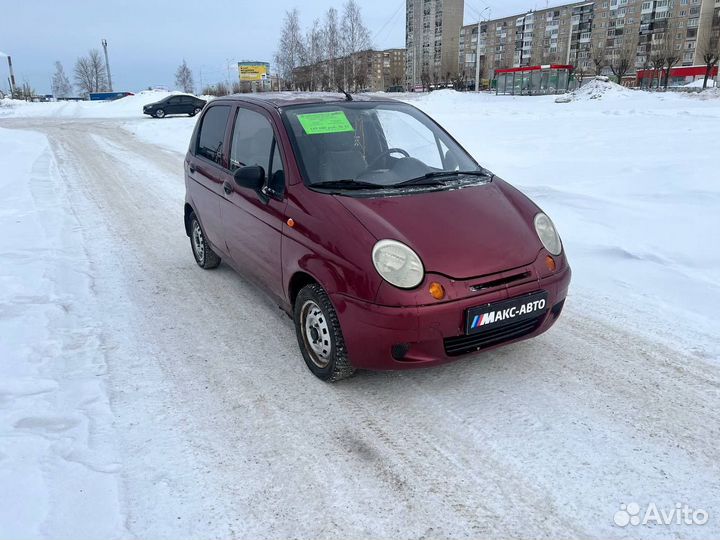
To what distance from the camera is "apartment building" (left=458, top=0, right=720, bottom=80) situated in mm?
76750

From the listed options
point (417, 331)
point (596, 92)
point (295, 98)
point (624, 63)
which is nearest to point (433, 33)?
point (624, 63)

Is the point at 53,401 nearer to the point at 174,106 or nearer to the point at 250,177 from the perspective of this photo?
the point at 250,177

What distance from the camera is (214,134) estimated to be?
16.1 ft

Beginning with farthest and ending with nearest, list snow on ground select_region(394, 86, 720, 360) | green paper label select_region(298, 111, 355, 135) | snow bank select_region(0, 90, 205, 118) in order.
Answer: snow bank select_region(0, 90, 205, 118), snow on ground select_region(394, 86, 720, 360), green paper label select_region(298, 111, 355, 135)

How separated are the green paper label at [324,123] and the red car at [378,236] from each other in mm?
12

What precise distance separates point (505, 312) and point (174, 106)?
33.5m

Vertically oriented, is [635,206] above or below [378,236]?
below

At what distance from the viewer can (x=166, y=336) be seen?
4020mm

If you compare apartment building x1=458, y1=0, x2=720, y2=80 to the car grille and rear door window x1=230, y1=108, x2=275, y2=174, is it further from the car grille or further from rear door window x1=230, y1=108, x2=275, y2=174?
the car grille

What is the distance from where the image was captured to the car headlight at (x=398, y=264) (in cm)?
283

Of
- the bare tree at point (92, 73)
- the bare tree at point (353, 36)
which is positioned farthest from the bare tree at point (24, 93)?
the bare tree at point (353, 36)

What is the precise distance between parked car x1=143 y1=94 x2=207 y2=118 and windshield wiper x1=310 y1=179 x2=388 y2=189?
104 feet

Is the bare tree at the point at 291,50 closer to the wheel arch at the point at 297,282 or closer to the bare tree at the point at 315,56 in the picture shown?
the bare tree at the point at 315,56

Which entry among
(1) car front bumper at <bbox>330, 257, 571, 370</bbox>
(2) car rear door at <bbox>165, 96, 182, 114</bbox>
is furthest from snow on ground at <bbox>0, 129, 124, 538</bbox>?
(2) car rear door at <bbox>165, 96, 182, 114</bbox>
